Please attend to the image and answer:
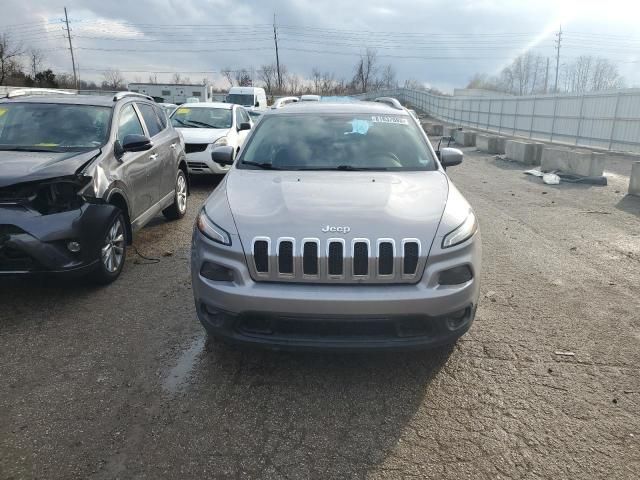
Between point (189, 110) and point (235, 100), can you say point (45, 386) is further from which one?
point (235, 100)

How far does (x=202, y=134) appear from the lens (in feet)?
35.1

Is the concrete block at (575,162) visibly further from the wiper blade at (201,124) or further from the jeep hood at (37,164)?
the jeep hood at (37,164)

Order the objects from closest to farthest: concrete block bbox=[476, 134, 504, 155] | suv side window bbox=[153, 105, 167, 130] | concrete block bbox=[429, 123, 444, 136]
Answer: suv side window bbox=[153, 105, 167, 130], concrete block bbox=[476, 134, 504, 155], concrete block bbox=[429, 123, 444, 136]

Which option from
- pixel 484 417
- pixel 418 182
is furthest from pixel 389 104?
pixel 484 417

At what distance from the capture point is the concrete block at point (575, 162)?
1098cm

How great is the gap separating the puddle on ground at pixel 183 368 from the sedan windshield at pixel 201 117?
8.69 meters

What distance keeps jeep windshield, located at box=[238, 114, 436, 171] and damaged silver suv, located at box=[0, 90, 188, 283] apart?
143 cm

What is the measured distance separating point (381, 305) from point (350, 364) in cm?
74

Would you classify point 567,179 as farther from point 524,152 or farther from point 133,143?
point 133,143

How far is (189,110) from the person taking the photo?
12164 mm

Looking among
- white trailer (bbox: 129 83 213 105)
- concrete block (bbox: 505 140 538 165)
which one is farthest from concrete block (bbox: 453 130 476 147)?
white trailer (bbox: 129 83 213 105)

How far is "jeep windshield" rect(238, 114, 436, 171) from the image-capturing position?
425 cm

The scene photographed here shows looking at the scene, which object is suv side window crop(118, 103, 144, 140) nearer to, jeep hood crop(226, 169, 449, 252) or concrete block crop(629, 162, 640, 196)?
jeep hood crop(226, 169, 449, 252)

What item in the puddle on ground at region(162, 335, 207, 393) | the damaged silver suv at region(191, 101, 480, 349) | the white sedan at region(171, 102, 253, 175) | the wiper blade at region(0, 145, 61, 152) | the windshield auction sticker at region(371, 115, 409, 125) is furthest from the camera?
the white sedan at region(171, 102, 253, 175)
